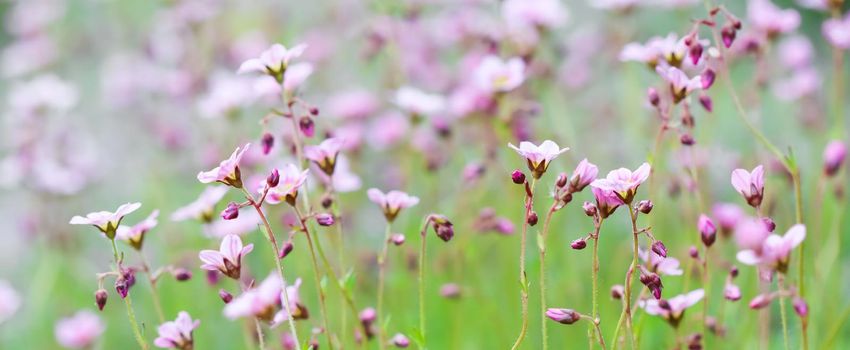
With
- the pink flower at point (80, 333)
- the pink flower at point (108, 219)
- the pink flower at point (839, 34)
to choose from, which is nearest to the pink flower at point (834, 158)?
the pink flower at point (839, 34)

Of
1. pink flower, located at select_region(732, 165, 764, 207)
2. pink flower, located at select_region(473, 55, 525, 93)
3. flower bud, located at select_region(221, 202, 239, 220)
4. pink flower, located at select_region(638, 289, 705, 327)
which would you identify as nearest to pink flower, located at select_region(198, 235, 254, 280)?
flower bud, located at select_region(221, 202, 239, 220)

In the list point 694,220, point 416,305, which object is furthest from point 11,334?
point 694,220

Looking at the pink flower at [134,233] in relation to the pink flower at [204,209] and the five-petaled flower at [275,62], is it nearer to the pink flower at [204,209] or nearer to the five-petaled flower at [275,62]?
the pink flower at [204,209]

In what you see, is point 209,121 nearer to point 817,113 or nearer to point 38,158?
point 38,158

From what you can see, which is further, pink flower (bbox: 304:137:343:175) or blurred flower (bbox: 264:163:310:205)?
pink flower (bbox: 304:137:343:175)

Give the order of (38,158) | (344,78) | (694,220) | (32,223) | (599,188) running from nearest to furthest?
(599,188), (694,220), (38,158), (32,223), (344,78)

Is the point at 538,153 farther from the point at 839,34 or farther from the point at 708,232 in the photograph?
the point at 839,34

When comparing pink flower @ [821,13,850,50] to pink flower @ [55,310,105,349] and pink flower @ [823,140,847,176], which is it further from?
pink flower @ [55,310,105,349]
